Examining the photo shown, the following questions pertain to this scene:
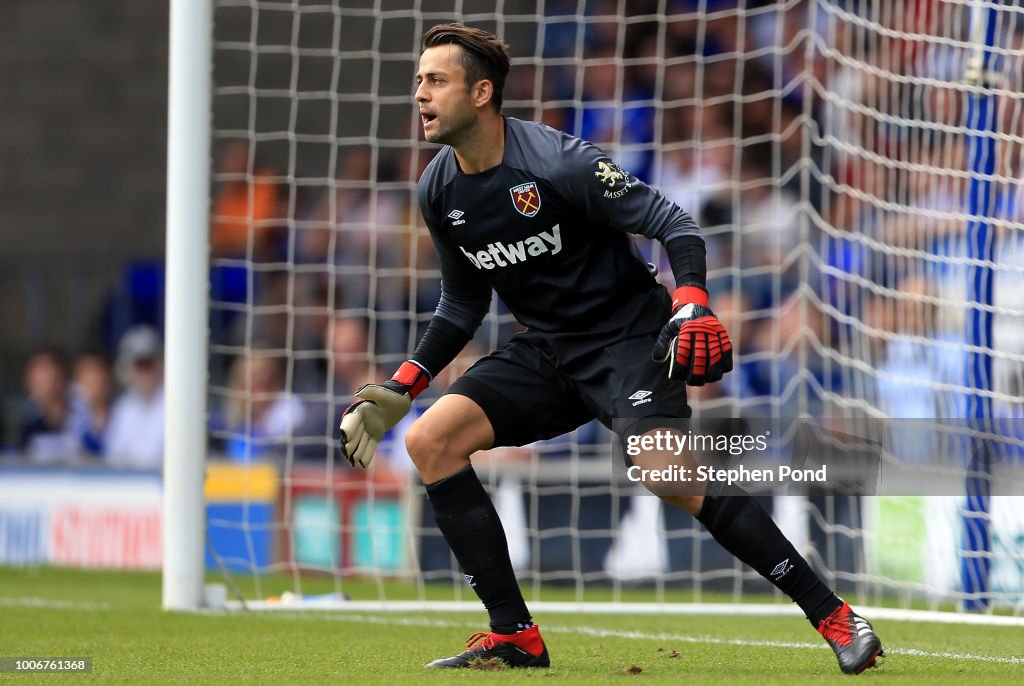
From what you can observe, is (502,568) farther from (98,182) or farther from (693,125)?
(98,182)

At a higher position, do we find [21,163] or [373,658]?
[21,163]

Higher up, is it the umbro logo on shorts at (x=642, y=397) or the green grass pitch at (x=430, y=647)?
the umbro logo on shorts at (x=642, y=397)

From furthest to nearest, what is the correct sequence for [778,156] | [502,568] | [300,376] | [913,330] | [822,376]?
[300,376], [778,156], [822,376], [913,330], [502,568]

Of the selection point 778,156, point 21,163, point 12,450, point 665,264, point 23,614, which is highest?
point 21,163

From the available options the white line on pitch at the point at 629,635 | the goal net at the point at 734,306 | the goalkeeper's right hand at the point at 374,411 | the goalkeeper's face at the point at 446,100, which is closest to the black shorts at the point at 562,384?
the goalkeeper's right hand at the point at 374,411

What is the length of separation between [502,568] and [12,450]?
8.08m

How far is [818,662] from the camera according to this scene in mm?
4738

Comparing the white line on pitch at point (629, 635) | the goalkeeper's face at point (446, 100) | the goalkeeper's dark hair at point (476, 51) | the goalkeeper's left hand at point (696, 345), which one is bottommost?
the white line on pitch at point (629, 635)

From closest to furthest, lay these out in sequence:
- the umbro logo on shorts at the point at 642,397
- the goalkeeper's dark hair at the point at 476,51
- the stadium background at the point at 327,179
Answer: the umbro logo on shorts at the point at 642,397 → the goalkeeper's dark hair at the point at 476,51 → the stadium background at the point at 327,179

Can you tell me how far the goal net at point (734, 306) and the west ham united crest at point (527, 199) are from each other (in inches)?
118

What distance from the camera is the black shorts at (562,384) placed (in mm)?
4473

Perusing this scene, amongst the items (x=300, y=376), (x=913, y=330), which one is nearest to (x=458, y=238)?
(x=913, y=330)
